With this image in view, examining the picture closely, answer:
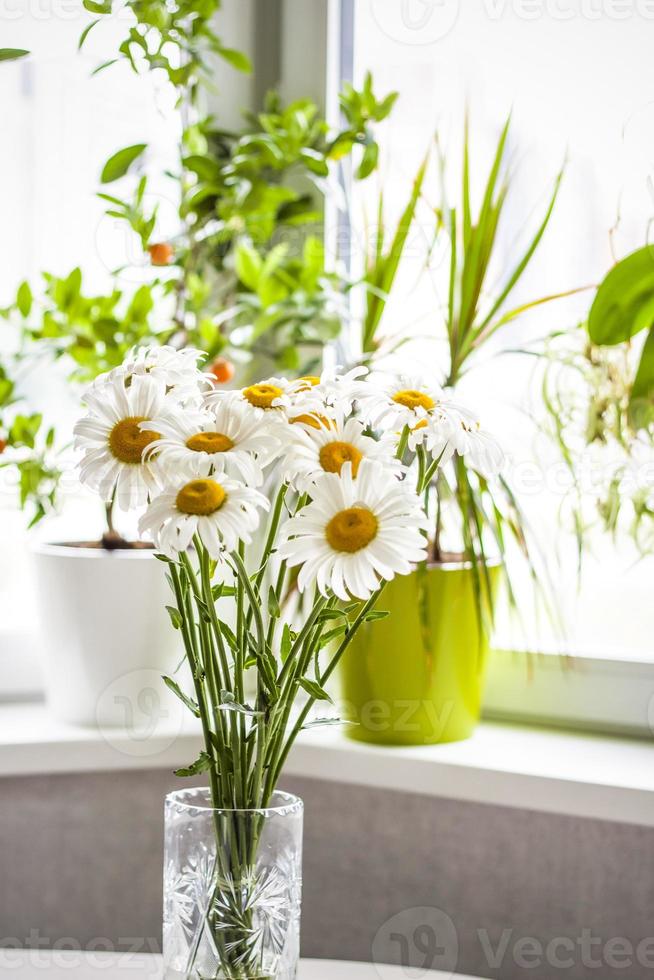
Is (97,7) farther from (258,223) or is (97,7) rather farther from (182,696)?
(182,696)

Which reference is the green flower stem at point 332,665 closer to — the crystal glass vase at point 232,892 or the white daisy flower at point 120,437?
the crystal glass vase at point 232,892

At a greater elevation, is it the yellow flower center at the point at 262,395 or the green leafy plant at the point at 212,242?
the green leafy plant at the point at 212,242

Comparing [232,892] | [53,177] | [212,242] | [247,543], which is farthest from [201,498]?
[53,177]

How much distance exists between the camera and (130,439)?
736mm

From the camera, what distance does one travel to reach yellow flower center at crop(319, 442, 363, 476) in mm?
707

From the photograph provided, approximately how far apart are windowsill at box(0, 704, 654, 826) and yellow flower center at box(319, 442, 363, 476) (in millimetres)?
654

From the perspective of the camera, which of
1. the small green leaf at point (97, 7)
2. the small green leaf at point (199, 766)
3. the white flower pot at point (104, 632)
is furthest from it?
the white flower pot at point (104, 632)

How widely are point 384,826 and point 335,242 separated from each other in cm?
85

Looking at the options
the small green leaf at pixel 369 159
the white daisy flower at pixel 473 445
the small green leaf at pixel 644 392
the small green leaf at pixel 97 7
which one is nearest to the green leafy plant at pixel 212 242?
the small green leaf at pixel 369 159

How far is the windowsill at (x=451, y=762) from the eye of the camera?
121 cm

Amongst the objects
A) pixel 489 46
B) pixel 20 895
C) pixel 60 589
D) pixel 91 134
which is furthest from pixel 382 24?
pixel 20 895

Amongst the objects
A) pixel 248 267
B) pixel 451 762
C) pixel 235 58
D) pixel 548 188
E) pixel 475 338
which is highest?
pixel 235 58

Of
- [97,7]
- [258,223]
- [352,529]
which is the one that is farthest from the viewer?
[258,223]

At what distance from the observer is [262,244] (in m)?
1.52
